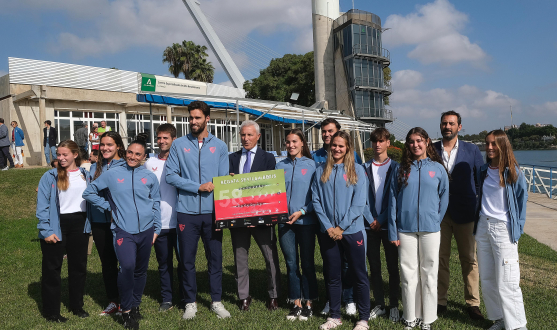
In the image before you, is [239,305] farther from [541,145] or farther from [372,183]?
[541,145]

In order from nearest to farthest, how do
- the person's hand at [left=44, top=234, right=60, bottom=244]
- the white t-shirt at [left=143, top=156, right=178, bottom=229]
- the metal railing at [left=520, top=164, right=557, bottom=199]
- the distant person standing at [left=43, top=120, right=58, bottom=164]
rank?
the person's hand at [left=44, top=234, right=60, bottom=244] → the white t-shirt at [left=143, top=156, right=178, bottom=229] → the distant person standing at [left=43, top=120, right=58, bottom=164] → the metal railing at [left=520, top=164, right=557, bottom=199]

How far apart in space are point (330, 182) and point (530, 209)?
11.4 m

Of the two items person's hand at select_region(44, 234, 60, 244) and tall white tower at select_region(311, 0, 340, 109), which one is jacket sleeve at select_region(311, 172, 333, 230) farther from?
tall white tower at select_region(311, 0, 340, 109)

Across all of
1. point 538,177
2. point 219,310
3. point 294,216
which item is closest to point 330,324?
point 294,216

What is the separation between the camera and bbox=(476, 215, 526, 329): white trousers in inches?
144

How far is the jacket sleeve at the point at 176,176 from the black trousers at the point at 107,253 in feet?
3.37

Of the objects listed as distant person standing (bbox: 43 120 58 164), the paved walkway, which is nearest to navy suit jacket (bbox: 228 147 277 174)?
the paved walkway

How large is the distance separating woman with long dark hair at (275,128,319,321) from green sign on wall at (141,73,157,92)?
2177 cm

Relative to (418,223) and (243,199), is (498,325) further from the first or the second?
(243,199)

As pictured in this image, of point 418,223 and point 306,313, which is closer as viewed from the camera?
point 418,223

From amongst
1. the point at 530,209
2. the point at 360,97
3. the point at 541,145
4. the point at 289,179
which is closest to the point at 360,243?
the point at 289,179

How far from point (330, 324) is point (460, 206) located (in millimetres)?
1933

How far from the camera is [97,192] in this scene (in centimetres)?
411

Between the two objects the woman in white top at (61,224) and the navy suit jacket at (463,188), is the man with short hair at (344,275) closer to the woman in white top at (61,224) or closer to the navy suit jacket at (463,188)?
the navy suit jacket at (463,188)
